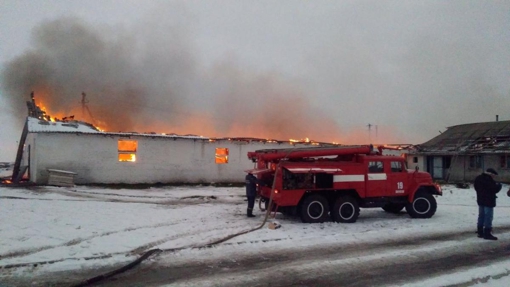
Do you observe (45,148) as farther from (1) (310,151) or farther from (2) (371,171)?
(2) (371,171)

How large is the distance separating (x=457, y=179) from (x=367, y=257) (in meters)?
25.8

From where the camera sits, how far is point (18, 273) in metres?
6.46

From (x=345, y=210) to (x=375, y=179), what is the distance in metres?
1.50

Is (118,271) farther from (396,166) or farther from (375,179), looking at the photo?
(396,166)

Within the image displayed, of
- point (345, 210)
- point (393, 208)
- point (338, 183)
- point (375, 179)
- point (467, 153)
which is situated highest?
point (467, 153)

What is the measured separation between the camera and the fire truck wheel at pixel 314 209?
38.0 ft

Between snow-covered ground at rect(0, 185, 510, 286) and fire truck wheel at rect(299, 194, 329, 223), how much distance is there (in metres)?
0.29

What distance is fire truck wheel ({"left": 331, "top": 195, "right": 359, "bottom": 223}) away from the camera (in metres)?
11.8

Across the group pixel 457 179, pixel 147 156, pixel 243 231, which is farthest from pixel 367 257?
pixel 457 179

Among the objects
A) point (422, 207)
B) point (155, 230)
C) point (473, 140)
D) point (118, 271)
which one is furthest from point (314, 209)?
point (473, 140)

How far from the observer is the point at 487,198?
932cm

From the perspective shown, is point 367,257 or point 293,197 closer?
point 367,257

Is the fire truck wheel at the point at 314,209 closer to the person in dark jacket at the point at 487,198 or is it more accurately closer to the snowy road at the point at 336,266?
the snowy road at the point at 336,266

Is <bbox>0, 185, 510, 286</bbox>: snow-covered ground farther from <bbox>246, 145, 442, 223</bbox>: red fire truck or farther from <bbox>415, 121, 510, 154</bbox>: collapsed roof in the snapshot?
<bbox>415, 121, 510, 154</bbox>: collapsed roof
